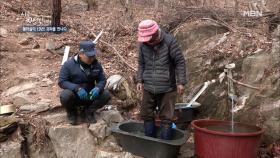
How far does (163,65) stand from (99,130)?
4.16 feet

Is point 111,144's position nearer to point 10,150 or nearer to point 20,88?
point 10,150

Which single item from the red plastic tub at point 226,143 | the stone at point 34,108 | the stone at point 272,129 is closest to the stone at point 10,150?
the stone at point 34,108

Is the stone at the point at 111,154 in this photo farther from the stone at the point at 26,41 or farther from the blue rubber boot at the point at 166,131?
the stone at the point at 26,41

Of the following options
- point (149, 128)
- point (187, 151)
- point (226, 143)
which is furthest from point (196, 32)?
point (226, 143)

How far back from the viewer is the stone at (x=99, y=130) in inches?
225

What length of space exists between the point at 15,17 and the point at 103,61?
3.42m

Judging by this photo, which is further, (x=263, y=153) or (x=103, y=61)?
(x=103, y=61)

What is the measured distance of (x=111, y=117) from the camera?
6051mm

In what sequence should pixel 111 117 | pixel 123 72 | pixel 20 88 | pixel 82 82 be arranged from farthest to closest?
pixel 123 72 → pixel 20 88 → pixel 111 117 → pixel 82 82

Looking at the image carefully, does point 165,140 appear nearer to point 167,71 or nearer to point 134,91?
point 167,71

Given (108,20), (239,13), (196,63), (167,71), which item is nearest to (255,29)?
(239,13)

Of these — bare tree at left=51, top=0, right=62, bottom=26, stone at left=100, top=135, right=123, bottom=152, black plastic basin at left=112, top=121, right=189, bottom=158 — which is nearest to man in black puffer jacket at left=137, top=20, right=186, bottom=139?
black plastic basin at left=112, top=121, right=189, bottom=158

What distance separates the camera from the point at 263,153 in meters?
5.68

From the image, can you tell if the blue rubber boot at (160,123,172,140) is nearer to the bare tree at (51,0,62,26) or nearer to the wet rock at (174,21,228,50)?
the wet rock at (174,21,228,50)
